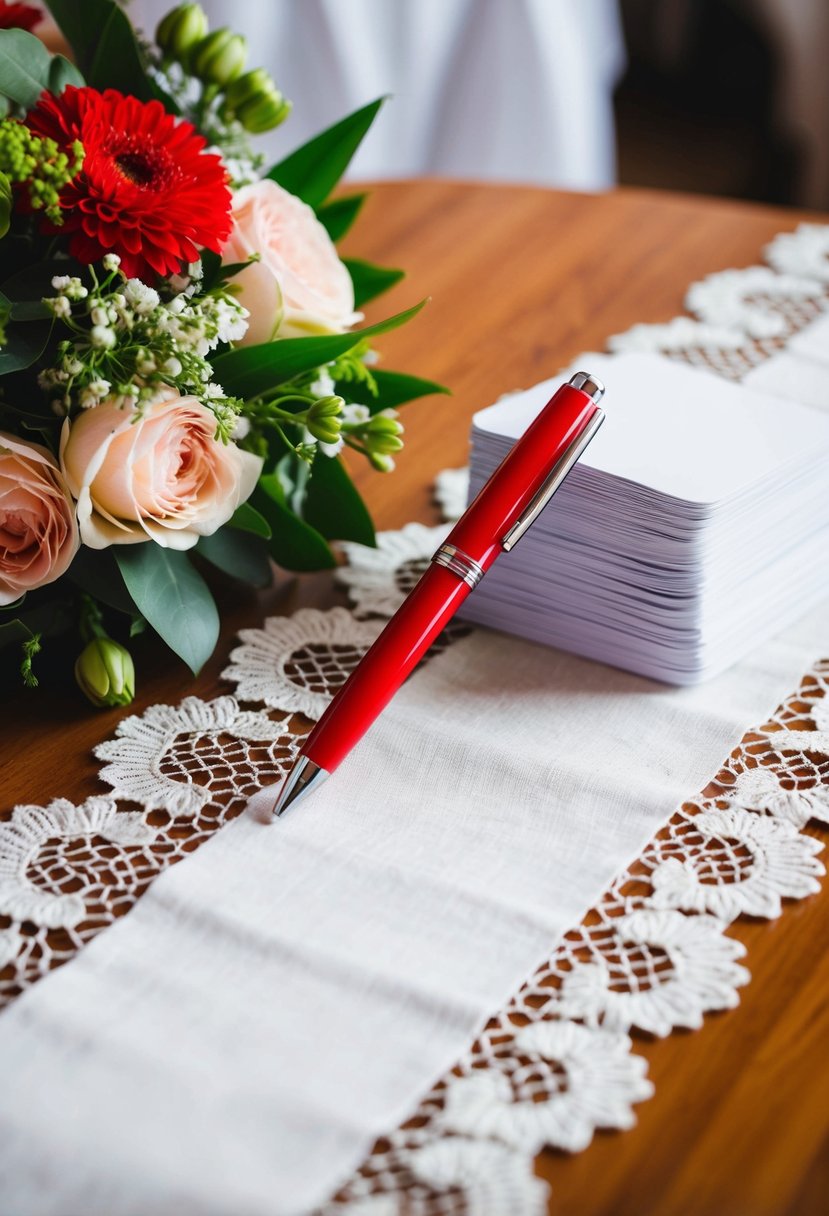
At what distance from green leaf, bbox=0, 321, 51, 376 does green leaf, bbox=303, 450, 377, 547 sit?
195 millimetres

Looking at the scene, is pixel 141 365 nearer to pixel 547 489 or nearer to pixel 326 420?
pixel 326 420

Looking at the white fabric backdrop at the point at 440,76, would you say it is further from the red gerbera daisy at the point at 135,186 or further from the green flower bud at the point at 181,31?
the red gerbera daisy at the point at 135,186

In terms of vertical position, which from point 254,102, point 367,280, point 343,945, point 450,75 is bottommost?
point 450,75

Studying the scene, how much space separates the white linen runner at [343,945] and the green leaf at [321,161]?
1.06 feet

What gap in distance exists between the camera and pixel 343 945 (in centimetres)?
54

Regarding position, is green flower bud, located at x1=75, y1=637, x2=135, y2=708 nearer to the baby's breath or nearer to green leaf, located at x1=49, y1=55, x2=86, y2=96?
the baby's breath

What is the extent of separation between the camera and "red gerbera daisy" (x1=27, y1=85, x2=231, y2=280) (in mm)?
640

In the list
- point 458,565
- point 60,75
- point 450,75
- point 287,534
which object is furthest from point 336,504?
point 450,75

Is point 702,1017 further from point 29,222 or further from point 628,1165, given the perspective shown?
point 29,222

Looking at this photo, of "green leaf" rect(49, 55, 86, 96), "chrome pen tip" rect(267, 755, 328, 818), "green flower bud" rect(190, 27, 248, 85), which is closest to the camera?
"chrome pen tip" rect(267, 755, 328, 818)

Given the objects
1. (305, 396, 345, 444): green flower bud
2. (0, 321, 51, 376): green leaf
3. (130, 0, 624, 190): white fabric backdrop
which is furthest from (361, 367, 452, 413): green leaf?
(130, 0, 624, 190): white fabric backdrop

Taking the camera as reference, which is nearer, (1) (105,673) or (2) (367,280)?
(1) (105,673)

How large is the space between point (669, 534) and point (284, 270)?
0.26 m

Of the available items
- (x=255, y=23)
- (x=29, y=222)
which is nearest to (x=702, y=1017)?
(x=29, y=222)
